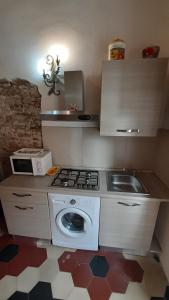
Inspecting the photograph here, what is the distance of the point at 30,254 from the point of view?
5.59 ft

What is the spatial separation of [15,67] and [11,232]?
1.90 metres

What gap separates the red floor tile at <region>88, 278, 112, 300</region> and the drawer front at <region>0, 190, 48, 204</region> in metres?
0.85

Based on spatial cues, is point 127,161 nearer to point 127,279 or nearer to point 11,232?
point 127,279

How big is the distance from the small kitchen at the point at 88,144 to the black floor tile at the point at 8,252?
6.6 inches

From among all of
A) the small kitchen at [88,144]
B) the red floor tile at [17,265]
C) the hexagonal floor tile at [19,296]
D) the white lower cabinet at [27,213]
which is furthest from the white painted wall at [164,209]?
the red floor tile at [17,265]

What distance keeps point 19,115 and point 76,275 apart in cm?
185

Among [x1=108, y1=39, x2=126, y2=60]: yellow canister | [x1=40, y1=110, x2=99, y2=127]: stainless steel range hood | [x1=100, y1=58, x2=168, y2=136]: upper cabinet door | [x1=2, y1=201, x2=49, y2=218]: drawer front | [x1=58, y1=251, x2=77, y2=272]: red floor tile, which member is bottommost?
[x1=58, y1=251, x2=77, y2=272]: red floor tile

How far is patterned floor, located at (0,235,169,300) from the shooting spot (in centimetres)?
135

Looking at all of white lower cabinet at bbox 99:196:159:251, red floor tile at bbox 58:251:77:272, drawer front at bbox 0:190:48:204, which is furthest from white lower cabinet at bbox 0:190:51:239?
white lower cabinet at bbox 99:196:159:251

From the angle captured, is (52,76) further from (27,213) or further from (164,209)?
(164,209)

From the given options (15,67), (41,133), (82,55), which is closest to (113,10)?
(82,55)

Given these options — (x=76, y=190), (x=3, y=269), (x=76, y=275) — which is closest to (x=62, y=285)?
(x=76, y=275)

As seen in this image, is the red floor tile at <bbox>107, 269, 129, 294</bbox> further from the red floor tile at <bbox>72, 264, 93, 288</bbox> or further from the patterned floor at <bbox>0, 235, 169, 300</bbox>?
the red floor tile at <bbox>72, 264, 93, 288</bbox>

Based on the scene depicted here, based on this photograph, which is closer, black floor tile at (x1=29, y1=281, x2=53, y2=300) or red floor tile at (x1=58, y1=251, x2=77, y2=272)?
black floor tile at (x1=29, y1=281, x2=53, y2=300)
